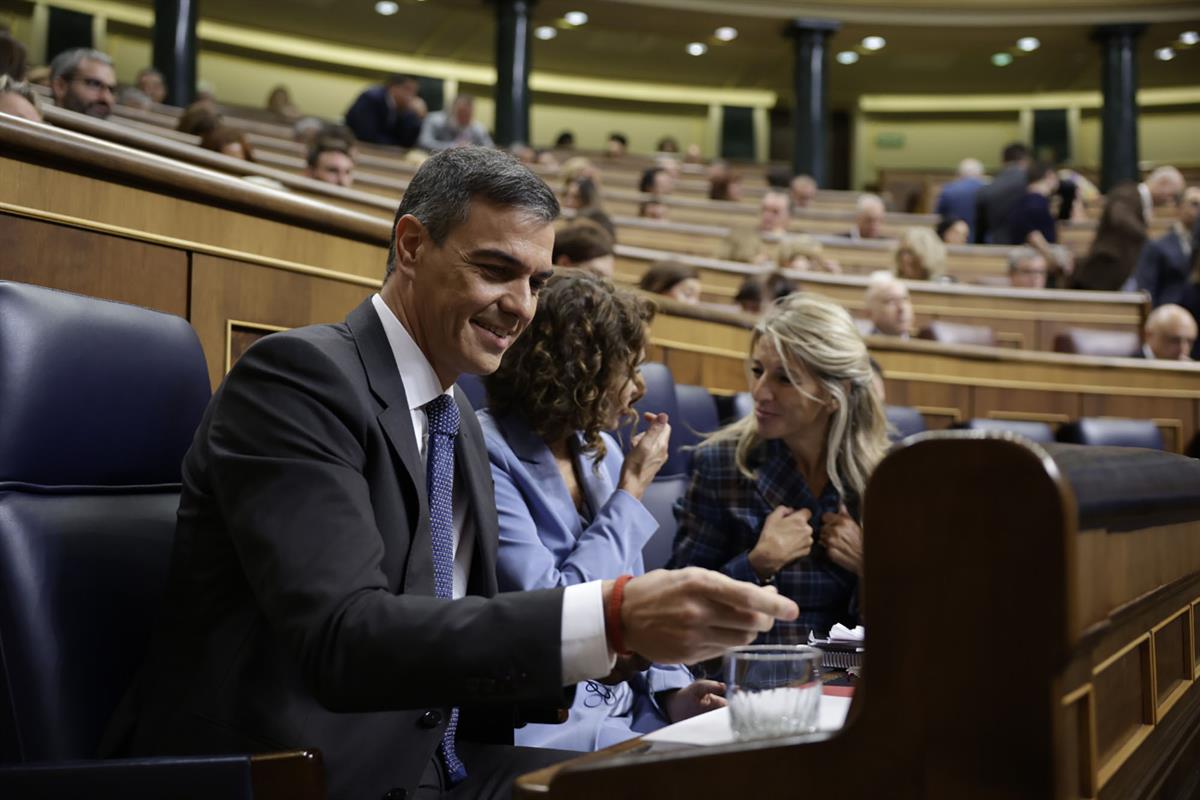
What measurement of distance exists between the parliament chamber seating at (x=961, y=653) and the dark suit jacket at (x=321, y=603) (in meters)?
0.15

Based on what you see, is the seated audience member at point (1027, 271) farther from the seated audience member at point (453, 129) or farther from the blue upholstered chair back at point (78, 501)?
the blue upholstered chair back at point (78, 501)

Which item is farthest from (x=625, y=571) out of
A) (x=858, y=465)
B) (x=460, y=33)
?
(x=460, y=33)

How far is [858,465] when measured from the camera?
1.67m

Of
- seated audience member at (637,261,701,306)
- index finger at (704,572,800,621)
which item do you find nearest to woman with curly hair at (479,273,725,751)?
index finger at (704,572,800,621)

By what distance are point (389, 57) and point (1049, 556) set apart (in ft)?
36.1

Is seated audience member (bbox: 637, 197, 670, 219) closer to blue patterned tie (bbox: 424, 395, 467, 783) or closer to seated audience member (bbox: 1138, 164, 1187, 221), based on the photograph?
seated audience member (bbox: 1138, 164, 1187, 221)

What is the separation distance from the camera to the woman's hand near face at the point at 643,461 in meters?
1.43

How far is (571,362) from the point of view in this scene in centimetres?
137

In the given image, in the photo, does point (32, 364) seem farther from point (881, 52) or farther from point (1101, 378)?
Result: point (881, 52)

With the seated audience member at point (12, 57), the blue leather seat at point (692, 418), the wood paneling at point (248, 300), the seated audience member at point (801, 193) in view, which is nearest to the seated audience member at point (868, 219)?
the seated audience member at point (801, 193)

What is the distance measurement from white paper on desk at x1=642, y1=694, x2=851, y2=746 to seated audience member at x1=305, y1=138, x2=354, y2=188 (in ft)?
10.2

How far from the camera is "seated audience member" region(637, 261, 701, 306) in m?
3.05

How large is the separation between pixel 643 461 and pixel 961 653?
957 millimetres

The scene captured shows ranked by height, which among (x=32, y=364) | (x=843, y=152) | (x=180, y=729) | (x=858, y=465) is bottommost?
(x=180, y=729)
